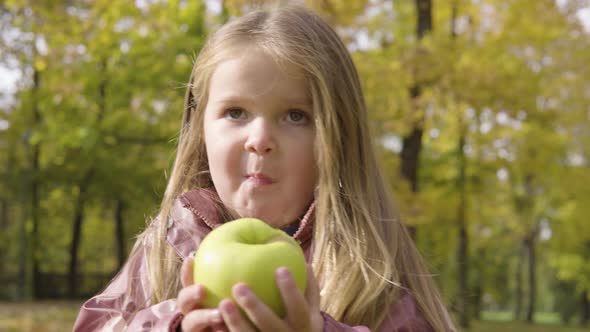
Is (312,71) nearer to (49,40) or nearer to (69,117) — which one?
(49,40)

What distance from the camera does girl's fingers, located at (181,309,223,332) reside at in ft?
5.00

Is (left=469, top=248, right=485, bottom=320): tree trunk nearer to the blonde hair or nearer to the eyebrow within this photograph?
the blonde hair

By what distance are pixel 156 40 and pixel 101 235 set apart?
23.3 metres

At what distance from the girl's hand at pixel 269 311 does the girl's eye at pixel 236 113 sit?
0.70 meters

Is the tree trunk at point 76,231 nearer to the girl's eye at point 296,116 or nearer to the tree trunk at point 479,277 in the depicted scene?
the tree trunk at point 479,277

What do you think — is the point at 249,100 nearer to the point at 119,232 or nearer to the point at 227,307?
the point at 227,307

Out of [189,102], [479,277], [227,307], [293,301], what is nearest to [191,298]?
[227,307]

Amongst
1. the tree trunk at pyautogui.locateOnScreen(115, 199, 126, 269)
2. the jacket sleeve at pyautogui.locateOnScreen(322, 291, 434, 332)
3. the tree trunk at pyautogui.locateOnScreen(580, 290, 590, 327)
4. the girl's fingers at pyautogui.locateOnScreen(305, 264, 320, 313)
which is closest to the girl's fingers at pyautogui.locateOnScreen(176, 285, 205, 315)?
the girl's fingers at pyautogui.locateOnScreen(305, 264, 320, 313)

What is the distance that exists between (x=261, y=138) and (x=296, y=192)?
23cm

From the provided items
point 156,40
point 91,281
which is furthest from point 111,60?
point 91,281

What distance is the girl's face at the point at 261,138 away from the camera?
203cm

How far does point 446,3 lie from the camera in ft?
40.2

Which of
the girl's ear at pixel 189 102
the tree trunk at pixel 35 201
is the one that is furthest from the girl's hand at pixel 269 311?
the tree trunk at pixel 35 201

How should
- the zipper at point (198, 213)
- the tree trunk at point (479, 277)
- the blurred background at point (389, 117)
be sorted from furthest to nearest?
the tree trunk at point (479, 277) → the blurred background at point (389, 117) → the zipper at point (198, 213)
